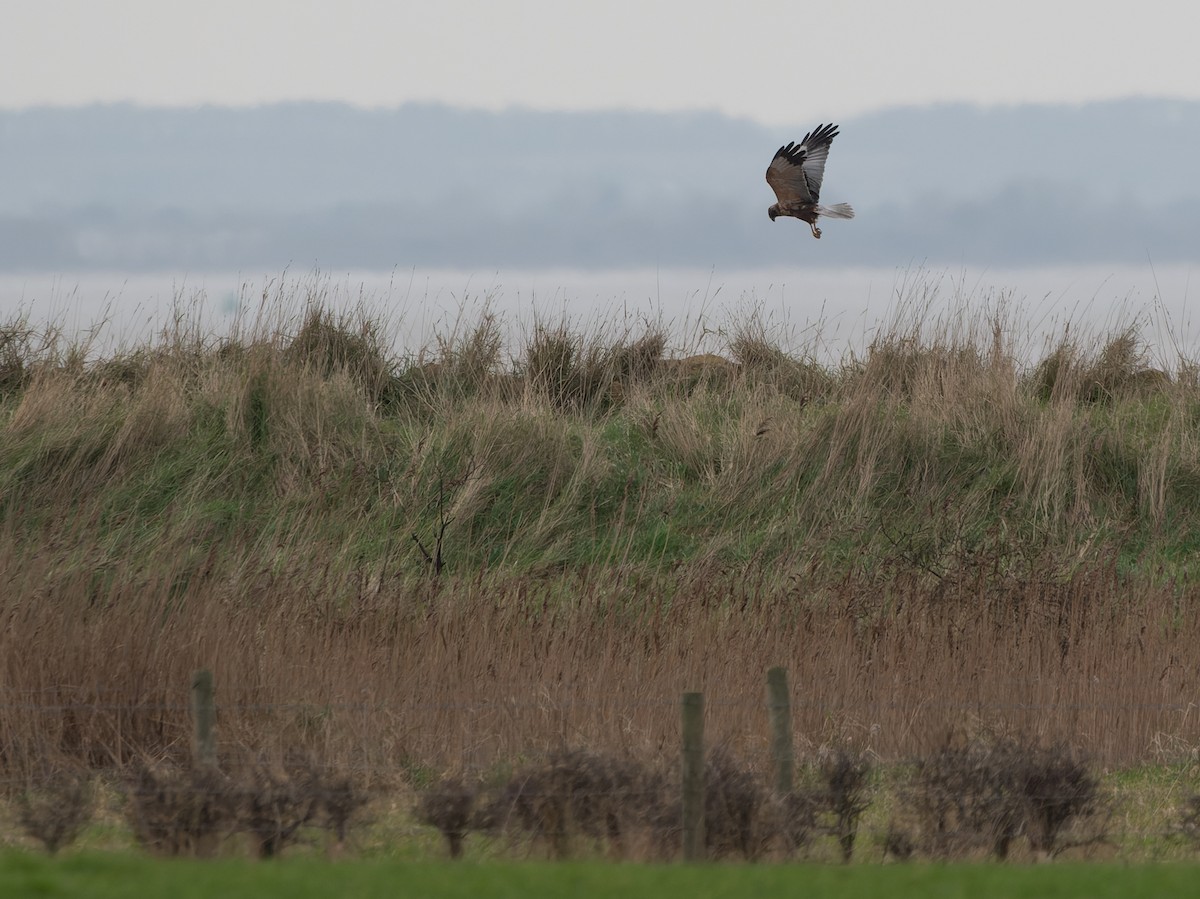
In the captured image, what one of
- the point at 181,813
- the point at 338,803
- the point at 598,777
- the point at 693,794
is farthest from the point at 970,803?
the point at 181,813

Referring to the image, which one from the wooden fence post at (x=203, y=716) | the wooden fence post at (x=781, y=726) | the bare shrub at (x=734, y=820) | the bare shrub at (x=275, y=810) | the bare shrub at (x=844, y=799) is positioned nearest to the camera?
the bare shrub at (x=275, y=810)

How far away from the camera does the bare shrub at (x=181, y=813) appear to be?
5.40m

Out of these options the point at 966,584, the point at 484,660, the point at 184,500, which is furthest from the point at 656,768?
the point at 184,500

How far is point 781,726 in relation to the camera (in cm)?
668

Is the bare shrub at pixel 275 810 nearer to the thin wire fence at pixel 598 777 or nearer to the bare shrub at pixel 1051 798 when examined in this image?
the thin wire fence at pixel 598 777

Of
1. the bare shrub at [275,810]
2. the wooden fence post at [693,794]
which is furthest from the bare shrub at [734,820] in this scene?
the bare shrub at [275,810]

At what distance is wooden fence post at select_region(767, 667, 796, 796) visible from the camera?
661 cm

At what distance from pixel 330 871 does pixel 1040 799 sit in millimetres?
3236

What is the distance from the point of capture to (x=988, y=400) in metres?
14.1

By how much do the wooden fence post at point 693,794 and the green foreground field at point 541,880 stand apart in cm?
93

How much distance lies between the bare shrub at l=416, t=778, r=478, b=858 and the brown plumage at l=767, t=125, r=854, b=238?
722cm

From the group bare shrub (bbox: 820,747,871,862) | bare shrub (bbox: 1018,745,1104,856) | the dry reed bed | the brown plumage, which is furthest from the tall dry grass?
the brown plumage

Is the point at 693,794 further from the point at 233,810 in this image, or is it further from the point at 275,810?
the point at 233,810

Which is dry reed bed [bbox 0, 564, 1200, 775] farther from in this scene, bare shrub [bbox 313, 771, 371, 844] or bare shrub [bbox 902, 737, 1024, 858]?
bare shrub [bbox 902, 737, 1024, 858]
